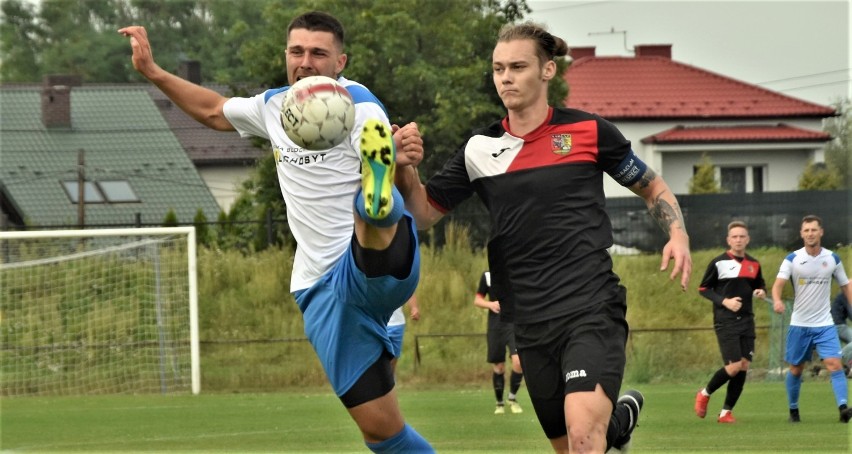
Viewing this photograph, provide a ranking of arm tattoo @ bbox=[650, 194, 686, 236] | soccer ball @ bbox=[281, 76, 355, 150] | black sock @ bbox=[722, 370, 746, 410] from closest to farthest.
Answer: soccer ball @ bbox=[281, 76, 355, 150]
arm tattoo @ bbox=[650, 194, 686, 236]
black sock @ bbox=[722, 370, 746, 410]

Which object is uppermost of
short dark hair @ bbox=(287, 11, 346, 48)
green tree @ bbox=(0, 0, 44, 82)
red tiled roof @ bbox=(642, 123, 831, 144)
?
green tree @ bbox=(0, 0, 44, 82)

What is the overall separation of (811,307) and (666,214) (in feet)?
27.1

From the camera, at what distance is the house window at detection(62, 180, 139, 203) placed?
4131cm

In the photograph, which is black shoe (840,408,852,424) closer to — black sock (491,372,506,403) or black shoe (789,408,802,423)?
black shoe (789,408,802,423)

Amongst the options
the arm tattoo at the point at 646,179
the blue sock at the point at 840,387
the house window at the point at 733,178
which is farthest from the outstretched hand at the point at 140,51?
the house window at the point at 733,178

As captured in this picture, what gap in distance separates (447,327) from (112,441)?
10.3m

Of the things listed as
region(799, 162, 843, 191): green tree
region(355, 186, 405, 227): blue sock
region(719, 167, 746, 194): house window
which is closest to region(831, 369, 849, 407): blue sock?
region(355, 186, 405, 227): blue sock

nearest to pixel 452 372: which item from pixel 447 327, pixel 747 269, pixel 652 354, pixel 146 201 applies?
pixel 447 327

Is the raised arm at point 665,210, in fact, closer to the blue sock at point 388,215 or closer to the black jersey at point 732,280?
the blue sock at point 388,215

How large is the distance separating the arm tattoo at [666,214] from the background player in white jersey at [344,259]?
1.24m

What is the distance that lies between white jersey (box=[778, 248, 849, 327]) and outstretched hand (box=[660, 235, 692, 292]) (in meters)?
8.37

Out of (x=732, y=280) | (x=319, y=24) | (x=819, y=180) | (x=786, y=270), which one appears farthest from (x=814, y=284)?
(x=819, y=180)

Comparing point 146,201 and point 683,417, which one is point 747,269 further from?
point 146,201

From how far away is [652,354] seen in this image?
21.1 m
